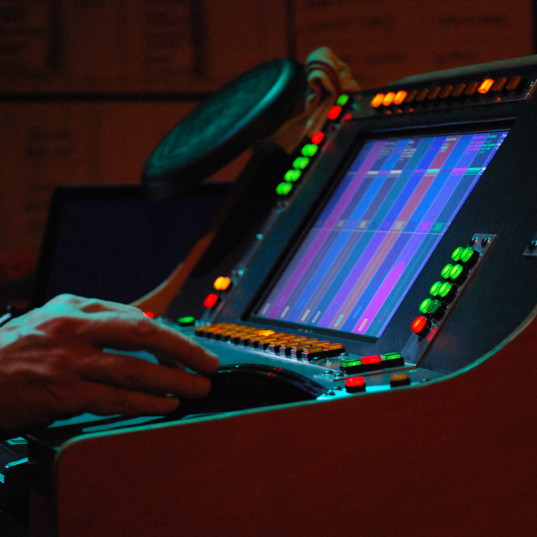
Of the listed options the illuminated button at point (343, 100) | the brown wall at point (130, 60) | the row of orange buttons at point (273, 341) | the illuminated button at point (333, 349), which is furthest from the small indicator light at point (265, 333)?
the brown wall at point (130, 60)

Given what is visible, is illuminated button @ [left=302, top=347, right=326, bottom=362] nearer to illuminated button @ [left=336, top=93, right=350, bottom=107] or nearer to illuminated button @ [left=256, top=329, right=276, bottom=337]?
illuminated button @ [left=256, top=329, right=276, bottom=337]

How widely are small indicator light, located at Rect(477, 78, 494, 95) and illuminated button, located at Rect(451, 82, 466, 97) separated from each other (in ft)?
0.09

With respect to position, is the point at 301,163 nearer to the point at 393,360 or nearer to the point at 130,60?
the point at 393,360

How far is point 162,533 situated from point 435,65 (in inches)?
80.1

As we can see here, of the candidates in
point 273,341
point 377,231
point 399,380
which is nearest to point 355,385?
point 399,380

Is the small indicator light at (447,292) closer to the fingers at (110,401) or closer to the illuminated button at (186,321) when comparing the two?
the fingers at (110,401)

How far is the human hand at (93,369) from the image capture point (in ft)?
2.25

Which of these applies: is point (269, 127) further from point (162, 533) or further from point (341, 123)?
point (162, 533)

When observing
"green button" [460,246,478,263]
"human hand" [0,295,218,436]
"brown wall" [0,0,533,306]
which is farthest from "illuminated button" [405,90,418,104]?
"brown wall" [0,0,533,306]

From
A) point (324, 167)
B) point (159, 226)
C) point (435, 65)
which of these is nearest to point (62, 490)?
point (324, 167)

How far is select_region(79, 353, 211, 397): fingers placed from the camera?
681 mm

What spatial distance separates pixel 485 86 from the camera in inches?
40.8

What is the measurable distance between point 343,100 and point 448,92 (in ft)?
0.85

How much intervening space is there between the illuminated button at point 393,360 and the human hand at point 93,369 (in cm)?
21
